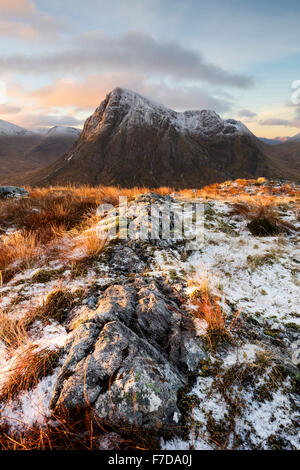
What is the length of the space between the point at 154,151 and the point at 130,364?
172529 millimetres

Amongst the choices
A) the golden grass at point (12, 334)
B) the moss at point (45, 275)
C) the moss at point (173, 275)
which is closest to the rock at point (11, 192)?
the moss at point (45, 275)

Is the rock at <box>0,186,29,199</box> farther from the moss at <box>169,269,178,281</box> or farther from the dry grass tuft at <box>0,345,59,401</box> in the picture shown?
the dry grass tuft at <box>0,345,59,401</box>

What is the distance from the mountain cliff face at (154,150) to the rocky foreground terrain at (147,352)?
134 meters

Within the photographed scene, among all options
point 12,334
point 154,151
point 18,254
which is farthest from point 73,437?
point 154,151

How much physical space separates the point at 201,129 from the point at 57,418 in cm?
21935

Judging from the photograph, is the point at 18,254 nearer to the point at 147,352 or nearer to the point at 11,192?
the point at 147,352

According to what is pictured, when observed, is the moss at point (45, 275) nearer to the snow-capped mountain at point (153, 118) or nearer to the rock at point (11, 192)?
the rock at point (11, 192)

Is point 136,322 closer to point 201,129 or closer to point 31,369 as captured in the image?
point 31,369

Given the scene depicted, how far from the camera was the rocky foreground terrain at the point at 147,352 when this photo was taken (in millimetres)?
1508

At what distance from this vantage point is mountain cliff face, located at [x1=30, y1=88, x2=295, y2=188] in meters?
143

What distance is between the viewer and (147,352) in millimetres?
1917

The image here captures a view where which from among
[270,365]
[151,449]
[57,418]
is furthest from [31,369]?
[270,365]

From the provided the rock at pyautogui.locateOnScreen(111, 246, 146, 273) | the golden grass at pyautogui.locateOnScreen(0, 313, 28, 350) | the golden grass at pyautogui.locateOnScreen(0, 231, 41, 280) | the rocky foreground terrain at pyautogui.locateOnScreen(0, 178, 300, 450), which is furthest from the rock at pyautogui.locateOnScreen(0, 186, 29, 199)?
the golden grass at pyautogui.locateOnScreen(0, 313, 28, 350)
